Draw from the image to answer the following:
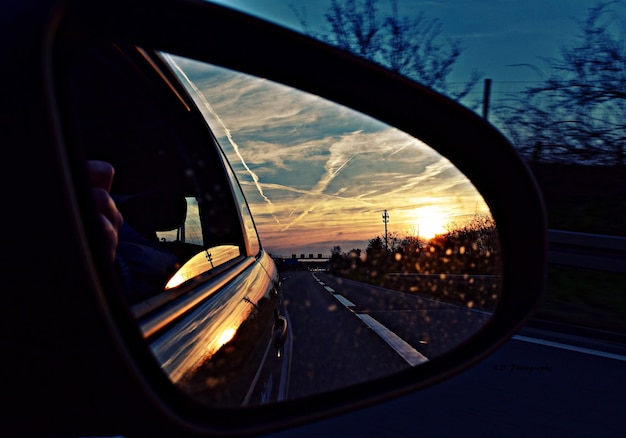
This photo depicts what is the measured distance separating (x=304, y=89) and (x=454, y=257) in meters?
1.75

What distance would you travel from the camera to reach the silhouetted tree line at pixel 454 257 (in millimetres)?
2334

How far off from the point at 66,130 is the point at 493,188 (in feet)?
5.15

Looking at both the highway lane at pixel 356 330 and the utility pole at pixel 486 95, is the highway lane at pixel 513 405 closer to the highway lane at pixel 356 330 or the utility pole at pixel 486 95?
the highway lane at pixel 356 330

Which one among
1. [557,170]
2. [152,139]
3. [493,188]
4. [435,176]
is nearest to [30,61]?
[152,139]

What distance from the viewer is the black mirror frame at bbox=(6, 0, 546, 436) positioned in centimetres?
91

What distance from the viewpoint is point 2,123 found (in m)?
0.84

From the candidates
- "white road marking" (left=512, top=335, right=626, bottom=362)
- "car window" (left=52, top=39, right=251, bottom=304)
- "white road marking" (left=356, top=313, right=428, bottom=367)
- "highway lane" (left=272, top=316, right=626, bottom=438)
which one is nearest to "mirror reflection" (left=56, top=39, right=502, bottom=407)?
"car window" (left=52, top=39, right=251, bottom=304)

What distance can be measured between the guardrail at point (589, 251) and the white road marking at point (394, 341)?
3347 millimetres

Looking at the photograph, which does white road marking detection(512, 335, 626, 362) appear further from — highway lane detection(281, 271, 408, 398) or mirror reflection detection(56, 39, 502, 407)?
mirror reflection detection(56, 39, 502, 407)

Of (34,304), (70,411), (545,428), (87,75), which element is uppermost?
(87,75)

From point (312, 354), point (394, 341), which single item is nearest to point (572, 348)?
point (394, 341)

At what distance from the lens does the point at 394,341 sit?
23.1ft

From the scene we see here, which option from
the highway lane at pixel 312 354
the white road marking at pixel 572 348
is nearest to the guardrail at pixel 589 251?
the white road marking at pixel 572 348

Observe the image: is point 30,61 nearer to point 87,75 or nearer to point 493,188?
point 87,75
